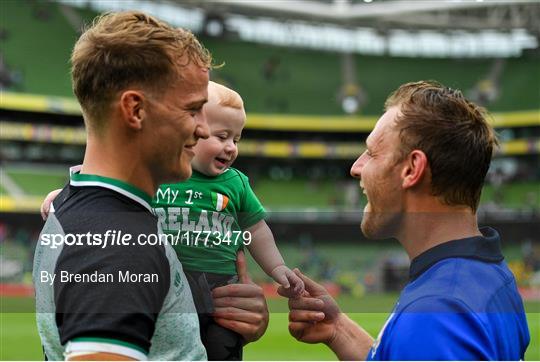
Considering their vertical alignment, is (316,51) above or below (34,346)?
above

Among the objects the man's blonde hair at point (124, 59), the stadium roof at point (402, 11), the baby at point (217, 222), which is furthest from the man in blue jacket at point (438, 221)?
the stadium roof at point (402, 11)

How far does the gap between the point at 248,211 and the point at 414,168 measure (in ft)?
3.10

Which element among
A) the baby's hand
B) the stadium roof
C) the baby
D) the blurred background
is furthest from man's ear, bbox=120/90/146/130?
the stadium roof

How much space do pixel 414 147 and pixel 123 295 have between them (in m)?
0.89

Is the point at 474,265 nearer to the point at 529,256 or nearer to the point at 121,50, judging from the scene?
the point at 121,50

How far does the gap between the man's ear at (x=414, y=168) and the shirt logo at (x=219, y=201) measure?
859 millimetres

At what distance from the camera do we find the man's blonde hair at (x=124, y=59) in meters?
1.73

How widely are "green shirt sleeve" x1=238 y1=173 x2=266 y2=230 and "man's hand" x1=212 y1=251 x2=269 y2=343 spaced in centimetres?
47

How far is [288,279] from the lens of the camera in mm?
2434

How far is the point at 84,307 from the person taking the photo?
156 cm

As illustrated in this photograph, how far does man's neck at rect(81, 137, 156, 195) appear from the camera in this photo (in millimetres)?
1796

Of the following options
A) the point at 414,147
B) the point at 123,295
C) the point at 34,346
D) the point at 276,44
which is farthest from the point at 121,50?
the point at 276,44

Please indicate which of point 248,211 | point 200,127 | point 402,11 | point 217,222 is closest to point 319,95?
point 402,11

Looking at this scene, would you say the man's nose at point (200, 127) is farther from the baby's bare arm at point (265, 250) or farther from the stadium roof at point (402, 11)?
the stadium roof at point (402, 11)
